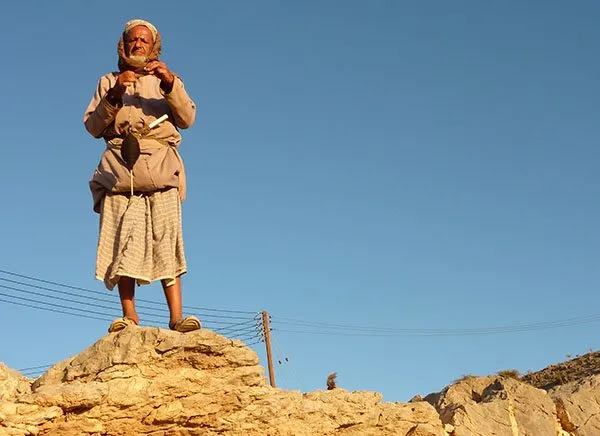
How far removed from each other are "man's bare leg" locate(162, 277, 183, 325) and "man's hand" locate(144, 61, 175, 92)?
1.37 meters

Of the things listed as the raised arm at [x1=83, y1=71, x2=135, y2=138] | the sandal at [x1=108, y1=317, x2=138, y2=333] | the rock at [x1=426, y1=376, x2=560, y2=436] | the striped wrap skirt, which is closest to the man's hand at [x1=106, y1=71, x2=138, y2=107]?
the raised arm at [x1=83, y1=71, x2=135, y2=138]

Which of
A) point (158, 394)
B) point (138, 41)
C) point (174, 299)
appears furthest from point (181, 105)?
point (158, 394)

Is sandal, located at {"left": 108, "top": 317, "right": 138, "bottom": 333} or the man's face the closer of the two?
sandal, located at {"left": 108, "top": 317, "right": 138, "bottom": 333}

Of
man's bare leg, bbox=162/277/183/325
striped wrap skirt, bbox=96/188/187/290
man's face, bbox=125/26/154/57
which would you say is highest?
man's face, bbox=125/26/154/57

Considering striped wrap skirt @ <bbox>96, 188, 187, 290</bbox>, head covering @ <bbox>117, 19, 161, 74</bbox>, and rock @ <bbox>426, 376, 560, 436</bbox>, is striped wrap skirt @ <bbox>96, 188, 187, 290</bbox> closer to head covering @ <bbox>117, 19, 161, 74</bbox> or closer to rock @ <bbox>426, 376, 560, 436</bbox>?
head covering @ <bbox>117, 19, 161, 74</bbox>

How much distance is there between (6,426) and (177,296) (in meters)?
1.59

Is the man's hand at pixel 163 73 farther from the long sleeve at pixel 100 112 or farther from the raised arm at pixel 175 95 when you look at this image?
the long sleeve at pixel 100 112

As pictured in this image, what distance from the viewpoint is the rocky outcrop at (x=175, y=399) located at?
15.6 ft

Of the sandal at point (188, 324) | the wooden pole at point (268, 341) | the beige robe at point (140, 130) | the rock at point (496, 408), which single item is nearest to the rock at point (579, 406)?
the rock at point (496, 408)

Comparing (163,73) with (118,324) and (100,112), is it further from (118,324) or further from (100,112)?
(118,324)

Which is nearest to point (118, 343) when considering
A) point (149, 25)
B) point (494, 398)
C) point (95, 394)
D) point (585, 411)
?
point (95, 394)

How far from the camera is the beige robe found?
19.4 ft

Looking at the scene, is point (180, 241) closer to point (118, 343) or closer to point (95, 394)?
point (118, 343)

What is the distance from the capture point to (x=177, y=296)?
581 centimetres
